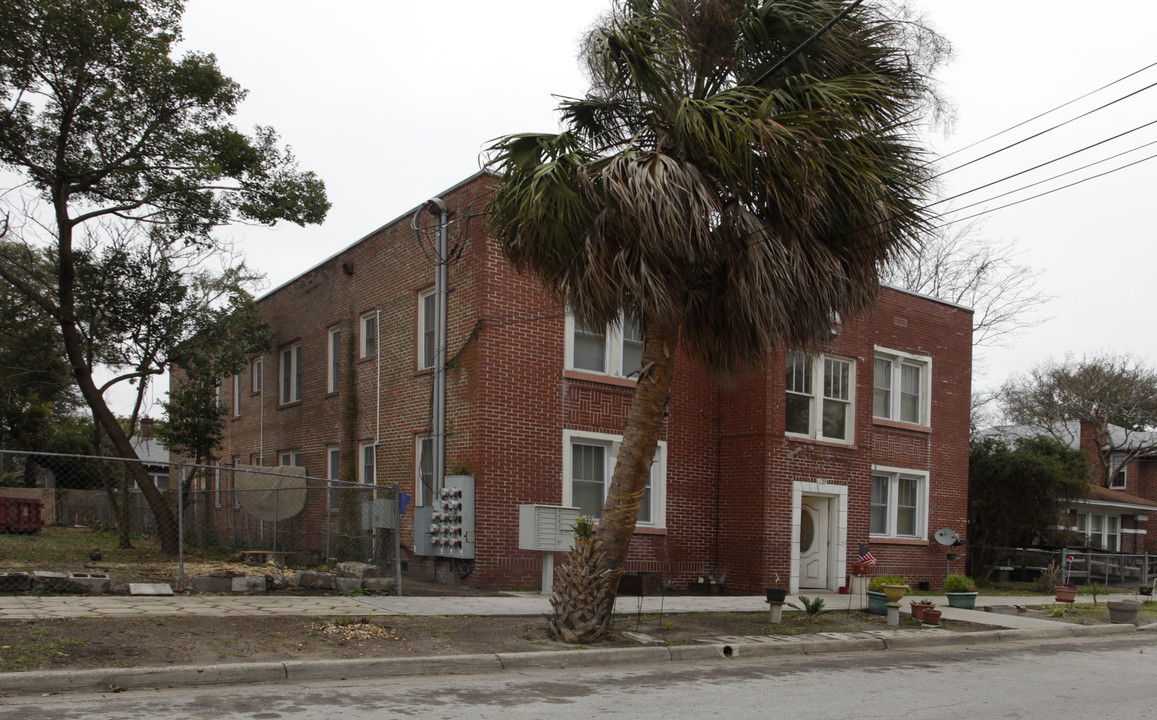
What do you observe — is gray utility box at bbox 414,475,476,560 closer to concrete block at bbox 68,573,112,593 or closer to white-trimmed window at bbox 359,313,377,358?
white-trimmed window at bbox 359,313,377,358

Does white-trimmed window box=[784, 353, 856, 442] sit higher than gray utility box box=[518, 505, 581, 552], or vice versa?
white-trimmed window box=[784, 353, 856, 442]

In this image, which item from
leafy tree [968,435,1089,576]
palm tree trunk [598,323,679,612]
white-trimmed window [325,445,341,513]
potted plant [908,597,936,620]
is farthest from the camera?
leafy tree [968,435,1089,576]

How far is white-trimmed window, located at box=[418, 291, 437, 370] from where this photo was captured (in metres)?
18.1

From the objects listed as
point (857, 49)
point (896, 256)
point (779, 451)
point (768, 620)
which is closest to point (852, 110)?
point (857, 49)

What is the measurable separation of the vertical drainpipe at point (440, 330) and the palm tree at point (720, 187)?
535 centimetres

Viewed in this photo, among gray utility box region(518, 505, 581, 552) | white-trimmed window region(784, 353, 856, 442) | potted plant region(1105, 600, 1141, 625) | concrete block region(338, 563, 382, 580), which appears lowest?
potted plant region(1105, 600, 1141, 625)

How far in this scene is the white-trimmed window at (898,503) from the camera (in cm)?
2170

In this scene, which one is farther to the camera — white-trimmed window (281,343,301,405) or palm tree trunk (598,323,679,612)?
white-trimmed window (281,343,301,405)

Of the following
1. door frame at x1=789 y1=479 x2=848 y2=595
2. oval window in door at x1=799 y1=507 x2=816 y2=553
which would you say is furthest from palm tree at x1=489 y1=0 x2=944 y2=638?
oval window in door at x1=799 y1=507 x2=816 y2=553

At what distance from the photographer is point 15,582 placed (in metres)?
11.9

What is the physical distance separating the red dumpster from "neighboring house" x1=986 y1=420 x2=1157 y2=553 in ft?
89.1

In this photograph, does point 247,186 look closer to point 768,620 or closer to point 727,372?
point 727,372

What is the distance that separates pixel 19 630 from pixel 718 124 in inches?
344

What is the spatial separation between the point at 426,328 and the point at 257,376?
30.6 feet
